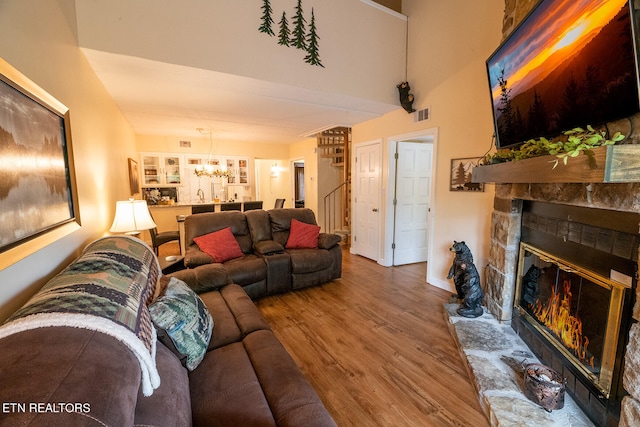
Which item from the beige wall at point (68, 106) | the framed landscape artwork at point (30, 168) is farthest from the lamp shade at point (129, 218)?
the framed landscape artwork at point (30, 168)

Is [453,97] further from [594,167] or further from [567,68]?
[594,167]

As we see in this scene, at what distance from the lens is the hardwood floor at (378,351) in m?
1.66

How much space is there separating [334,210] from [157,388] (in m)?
5.57

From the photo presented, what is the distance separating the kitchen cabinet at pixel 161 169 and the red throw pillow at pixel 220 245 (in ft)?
12.3

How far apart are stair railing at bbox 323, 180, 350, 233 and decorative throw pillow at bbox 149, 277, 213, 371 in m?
4.89

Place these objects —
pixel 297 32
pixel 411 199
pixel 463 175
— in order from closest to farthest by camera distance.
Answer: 1. pixel 297 32
2. pixel 463 175
3. pixel 411 199

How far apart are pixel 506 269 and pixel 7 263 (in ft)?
10.0

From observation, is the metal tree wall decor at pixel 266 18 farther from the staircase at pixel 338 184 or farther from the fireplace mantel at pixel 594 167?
the staircase at pixel 338 184

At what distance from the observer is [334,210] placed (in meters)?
6.42

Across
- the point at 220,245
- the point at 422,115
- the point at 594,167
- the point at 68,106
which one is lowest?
the point at 220,245

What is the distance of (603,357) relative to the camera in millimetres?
1375

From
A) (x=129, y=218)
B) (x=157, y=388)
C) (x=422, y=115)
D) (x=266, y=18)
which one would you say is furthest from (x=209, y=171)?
(x=157, y=388)

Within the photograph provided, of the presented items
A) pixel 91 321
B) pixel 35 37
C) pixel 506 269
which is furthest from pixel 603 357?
pixel 35 37

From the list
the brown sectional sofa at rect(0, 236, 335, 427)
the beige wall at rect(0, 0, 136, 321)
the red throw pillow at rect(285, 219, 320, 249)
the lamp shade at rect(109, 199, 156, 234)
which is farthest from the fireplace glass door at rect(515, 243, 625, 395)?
the lamp shade at rect(109, 199, 156, 234)
